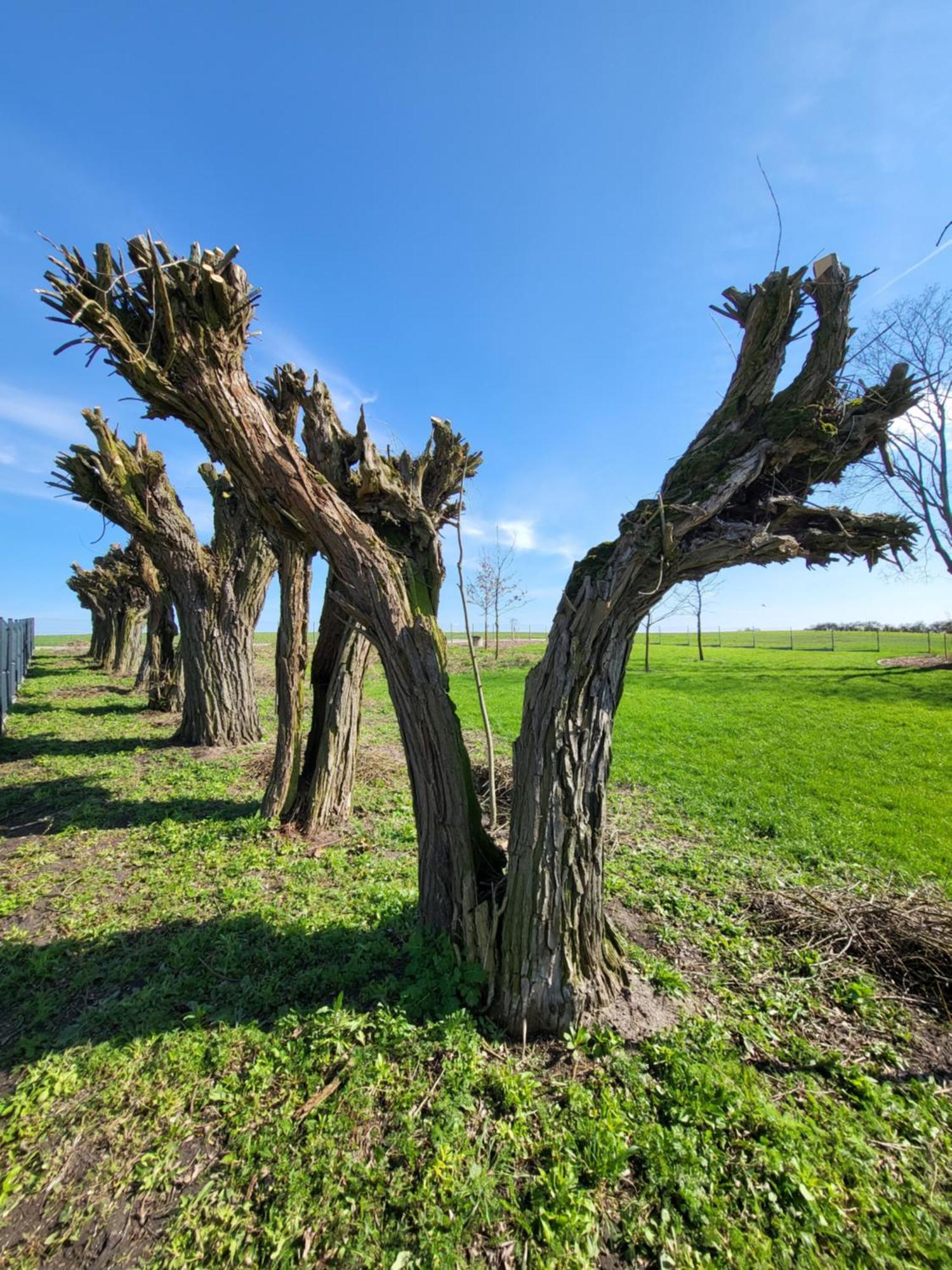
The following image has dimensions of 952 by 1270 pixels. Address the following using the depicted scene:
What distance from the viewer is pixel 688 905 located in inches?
165

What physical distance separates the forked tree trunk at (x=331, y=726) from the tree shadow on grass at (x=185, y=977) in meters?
1.73

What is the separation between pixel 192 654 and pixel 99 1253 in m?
8.47

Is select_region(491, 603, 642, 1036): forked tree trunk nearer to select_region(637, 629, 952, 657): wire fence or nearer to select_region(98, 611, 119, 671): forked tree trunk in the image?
select_region(98, 611, 119, 671): forked tree trunk

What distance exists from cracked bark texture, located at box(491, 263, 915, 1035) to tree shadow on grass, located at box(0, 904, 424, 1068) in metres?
1.09

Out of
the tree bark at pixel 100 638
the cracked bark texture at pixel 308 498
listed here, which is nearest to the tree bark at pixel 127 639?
the tree bark at pixel 100 638

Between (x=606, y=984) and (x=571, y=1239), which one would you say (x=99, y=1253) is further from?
(x=606, y=984)

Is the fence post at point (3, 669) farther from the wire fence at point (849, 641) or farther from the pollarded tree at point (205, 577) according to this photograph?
the wire fence at point (849, 641)

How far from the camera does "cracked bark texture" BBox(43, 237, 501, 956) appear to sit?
3156mm

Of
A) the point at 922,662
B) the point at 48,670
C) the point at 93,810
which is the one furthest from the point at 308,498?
the point at 922,662

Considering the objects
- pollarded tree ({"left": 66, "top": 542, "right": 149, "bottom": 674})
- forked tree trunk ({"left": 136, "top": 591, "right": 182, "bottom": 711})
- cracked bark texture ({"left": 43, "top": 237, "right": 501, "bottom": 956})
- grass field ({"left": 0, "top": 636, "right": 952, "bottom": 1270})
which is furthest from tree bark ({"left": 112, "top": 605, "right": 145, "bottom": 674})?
cracked bark texture ({"left": 43, "top": 237, "right": 501, "bottom": 956})

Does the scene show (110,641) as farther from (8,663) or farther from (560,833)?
(560,833)

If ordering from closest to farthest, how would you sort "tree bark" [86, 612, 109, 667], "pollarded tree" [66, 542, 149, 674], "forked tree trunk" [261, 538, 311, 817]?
"forked tree trunk" [261, 538, 311, 817] → "pollarded tree" [66, 542, 149, 674] → "tree bark" [86, 612, 109, 667]

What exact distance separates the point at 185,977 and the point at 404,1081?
1775mm

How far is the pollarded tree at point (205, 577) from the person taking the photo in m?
9.08
